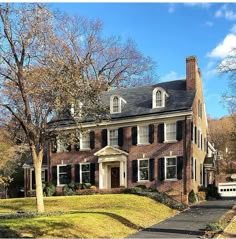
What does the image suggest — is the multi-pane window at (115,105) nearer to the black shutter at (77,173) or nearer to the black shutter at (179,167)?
the black shutter at (77,173)

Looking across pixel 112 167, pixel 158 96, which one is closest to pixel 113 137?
pixel 112 167

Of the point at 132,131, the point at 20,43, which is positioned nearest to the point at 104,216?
the point at 20,43

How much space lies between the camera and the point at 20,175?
47.1 m

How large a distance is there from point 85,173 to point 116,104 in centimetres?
615

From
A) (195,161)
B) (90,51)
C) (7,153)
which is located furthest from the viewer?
(90,51)

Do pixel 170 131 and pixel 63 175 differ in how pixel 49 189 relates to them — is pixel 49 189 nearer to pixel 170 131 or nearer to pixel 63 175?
pixel 63 175

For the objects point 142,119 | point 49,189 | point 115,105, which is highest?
point 115,105

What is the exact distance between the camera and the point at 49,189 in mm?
35094

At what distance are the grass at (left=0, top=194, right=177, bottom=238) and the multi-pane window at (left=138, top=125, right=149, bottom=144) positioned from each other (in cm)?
858

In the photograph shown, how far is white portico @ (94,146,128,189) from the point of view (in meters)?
33.8

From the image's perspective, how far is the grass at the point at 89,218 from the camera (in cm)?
1413

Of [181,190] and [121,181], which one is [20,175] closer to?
[121,181]

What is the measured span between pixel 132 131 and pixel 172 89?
186 inches

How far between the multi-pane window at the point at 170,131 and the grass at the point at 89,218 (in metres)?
7.87
